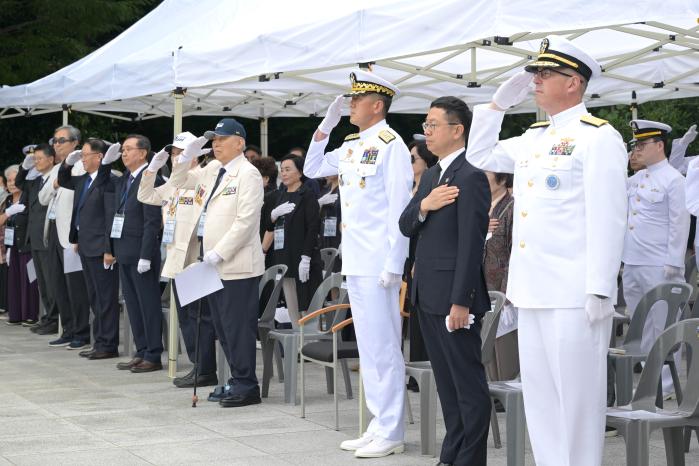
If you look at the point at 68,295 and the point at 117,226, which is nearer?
the point at 117,226

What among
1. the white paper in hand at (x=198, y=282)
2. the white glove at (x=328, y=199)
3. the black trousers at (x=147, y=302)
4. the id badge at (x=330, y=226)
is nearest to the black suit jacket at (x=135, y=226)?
the black trousers at (x=147, y=302)

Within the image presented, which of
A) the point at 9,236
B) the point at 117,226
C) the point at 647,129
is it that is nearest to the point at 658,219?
the point at 647,129

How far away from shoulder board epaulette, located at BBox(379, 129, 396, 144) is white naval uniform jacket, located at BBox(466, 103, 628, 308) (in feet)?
5.06

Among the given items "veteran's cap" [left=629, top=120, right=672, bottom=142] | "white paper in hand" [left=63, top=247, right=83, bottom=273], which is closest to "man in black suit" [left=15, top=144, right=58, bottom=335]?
"white paper in hand" [left=63, top=247, right=83, bottom=273]

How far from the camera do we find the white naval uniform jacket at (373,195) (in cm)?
624

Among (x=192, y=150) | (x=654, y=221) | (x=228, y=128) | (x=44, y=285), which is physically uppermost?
(x=228, y=128)

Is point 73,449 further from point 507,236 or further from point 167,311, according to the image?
point 167,311

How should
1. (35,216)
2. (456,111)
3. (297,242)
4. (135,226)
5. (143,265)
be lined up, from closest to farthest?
(456,111)
(143,265)
(135,226)
(297,242)
(35,216)

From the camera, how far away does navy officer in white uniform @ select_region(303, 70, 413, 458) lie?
6270 millimetres

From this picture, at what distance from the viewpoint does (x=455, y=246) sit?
5531mm

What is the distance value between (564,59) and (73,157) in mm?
7270

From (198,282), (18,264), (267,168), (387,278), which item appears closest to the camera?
(387,278)

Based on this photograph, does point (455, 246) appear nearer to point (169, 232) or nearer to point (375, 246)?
point (375, 246)

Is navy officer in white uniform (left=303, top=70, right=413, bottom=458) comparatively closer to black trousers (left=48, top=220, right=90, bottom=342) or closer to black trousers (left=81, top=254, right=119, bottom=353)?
black trousers (left=81, top=254, right=119, bottom=353)
